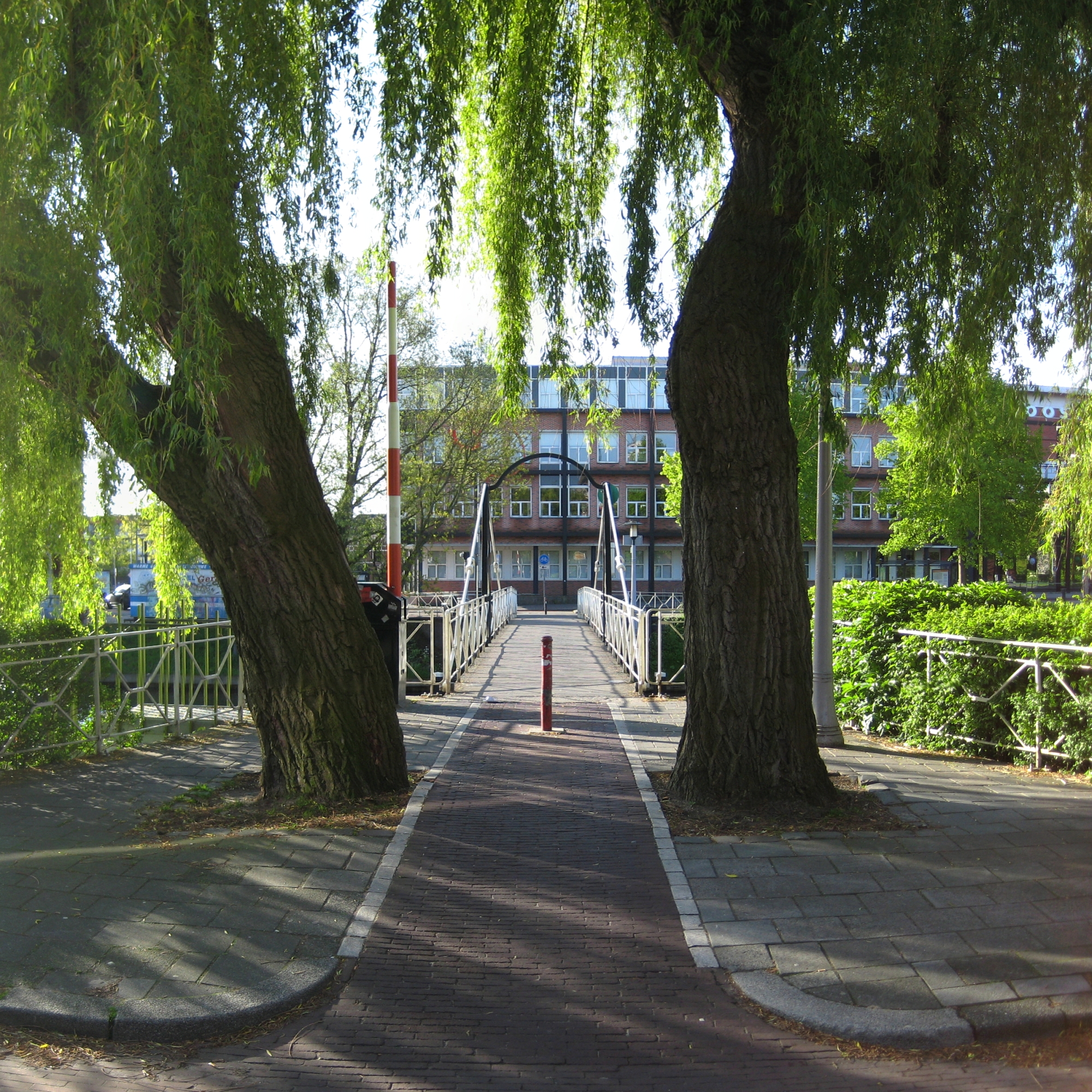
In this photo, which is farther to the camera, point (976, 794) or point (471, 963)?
point (976, 794)

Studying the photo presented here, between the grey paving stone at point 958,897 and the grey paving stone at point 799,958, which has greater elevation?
the grey paving stone at point 958,897

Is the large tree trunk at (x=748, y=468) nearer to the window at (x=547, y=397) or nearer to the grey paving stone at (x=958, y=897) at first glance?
the grey paving stone at (x=958, y=897)

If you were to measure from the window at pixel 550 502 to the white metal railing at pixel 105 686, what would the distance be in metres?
45.1

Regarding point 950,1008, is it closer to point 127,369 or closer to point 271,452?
point 271,452

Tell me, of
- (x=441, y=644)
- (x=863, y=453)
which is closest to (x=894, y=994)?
(x=441, y=644)

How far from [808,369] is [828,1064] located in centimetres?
434

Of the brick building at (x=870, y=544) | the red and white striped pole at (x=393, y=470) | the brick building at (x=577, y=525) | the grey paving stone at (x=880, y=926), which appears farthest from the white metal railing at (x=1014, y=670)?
Result: the brick building at (x=577, y=525)

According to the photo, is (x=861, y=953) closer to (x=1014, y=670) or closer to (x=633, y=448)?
(x=1014, y=670)

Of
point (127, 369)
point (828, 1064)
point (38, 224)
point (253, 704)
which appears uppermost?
point (38, 224)

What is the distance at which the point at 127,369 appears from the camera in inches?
228

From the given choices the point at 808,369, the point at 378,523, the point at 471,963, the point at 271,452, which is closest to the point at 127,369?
the point at 271,452

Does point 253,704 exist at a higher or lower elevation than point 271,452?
lower

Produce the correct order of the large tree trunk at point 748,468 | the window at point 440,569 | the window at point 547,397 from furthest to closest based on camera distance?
the window at point 440,569
the window at point 547,397
the large tree trunk at point 748,468

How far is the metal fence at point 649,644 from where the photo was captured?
13602mm
